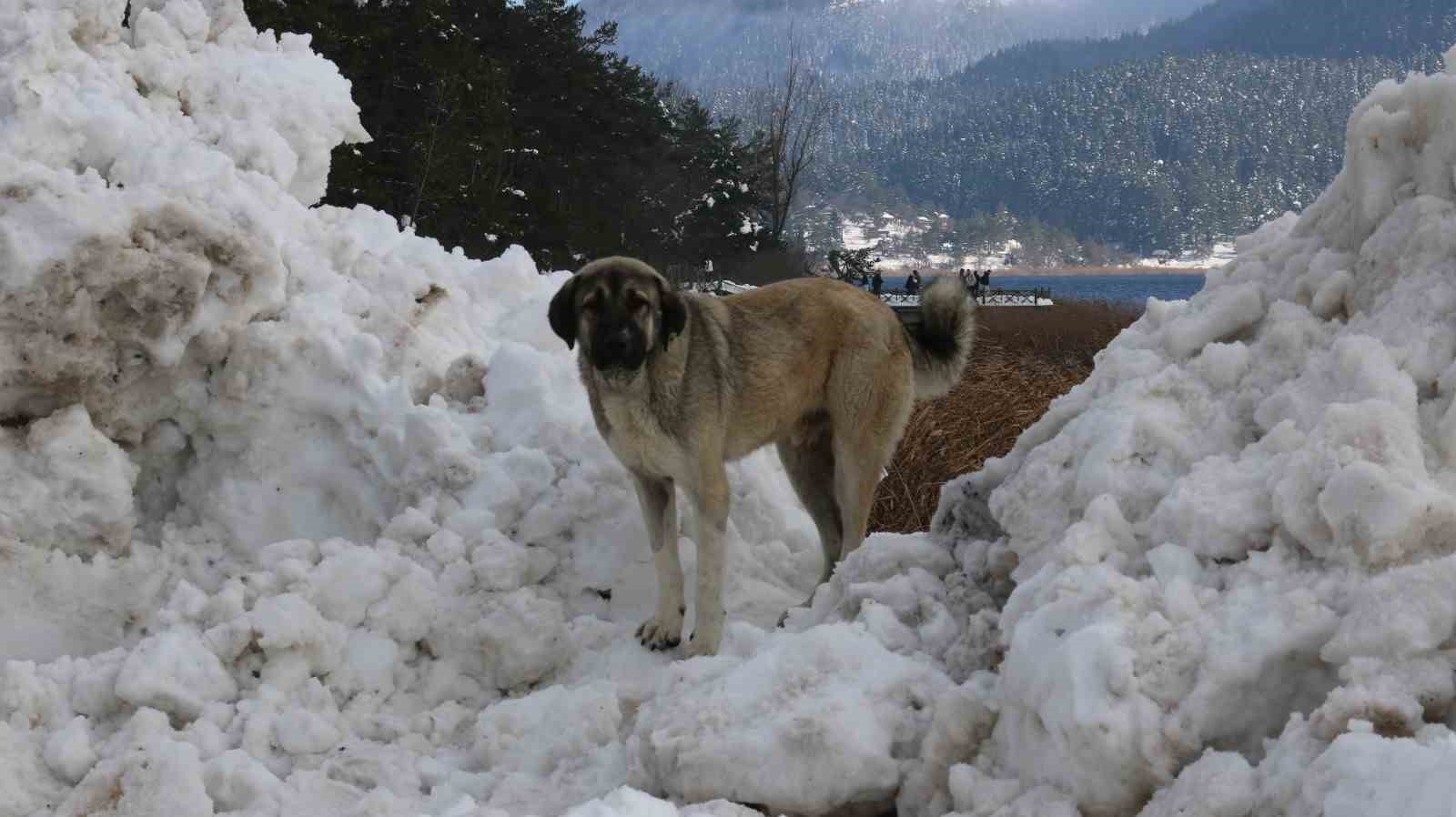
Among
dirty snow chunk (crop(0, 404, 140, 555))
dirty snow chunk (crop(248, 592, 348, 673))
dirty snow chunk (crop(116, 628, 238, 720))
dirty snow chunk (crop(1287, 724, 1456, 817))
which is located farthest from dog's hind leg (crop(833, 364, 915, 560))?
dirty snow chunk (crop(1287, 724, 1456, 817))

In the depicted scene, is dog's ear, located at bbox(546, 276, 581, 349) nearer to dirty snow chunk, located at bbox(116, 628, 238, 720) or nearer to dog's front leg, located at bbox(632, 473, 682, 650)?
dog's front leg, located at bbox(632, 473, 682, 650)

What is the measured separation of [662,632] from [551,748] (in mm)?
1333

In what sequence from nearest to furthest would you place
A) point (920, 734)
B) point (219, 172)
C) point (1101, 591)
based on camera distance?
point (1101, 591), point (920, 734), point (219, 172)

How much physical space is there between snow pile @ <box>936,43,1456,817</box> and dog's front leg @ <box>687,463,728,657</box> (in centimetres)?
166

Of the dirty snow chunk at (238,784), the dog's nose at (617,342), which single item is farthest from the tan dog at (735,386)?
the dirty snow chunk at (238,784)

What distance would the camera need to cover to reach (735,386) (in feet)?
17.5

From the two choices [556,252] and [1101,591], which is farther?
[556,252]

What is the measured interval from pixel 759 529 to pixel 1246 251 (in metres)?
3.08

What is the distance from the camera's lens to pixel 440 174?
2227 centimetres

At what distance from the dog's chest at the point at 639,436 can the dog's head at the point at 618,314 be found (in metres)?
0.16

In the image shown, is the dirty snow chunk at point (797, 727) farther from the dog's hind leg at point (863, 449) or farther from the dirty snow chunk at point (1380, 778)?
the dog's hind leg at point (863, 449)

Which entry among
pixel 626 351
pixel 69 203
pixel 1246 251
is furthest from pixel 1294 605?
pixel 69 203

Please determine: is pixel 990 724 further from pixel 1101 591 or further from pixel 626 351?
pixel 626 351

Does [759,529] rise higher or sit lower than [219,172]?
lower
